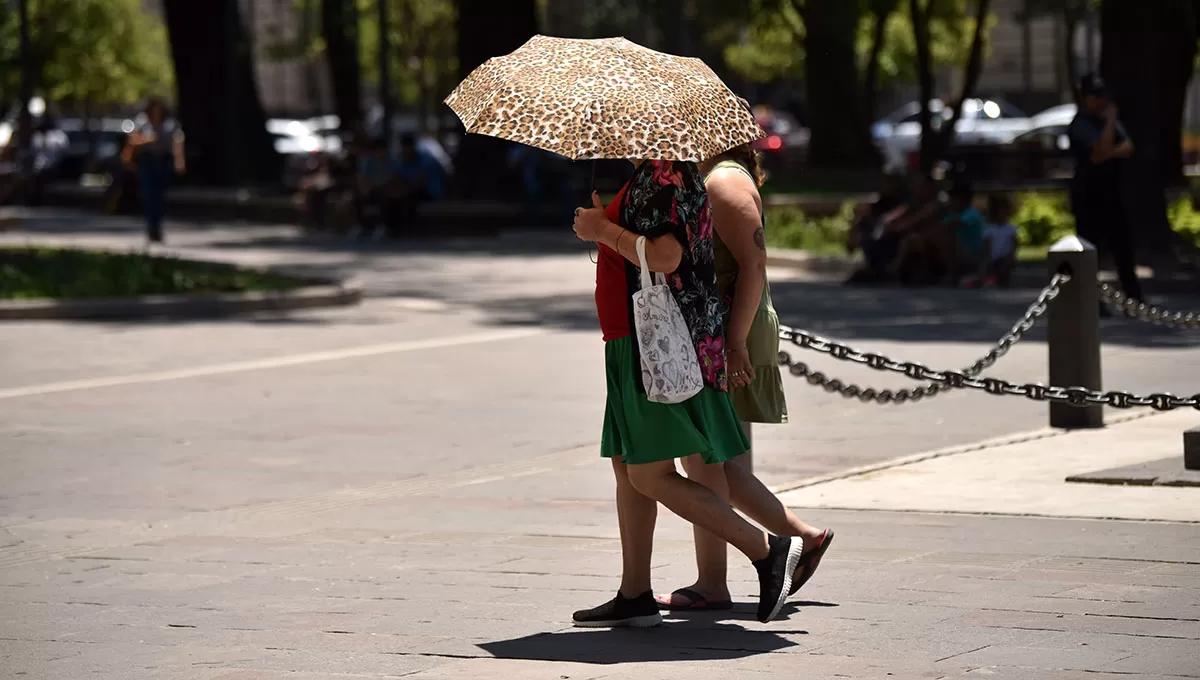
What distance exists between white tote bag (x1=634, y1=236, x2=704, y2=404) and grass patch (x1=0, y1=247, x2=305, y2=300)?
1315 cm

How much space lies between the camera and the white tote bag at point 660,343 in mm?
6180

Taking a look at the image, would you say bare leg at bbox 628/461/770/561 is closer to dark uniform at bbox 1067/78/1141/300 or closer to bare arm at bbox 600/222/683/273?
bare arm at bbox 600/222/683/273

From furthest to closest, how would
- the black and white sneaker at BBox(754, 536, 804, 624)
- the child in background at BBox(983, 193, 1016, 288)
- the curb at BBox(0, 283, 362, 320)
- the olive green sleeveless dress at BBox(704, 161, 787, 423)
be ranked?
the child in background at BBox(983, 193, 1016, 288) < the curb at BBox(0, 283, 362, 320) < the olive green sleeveless dress at BBox(704, 161, 787, 423) < the black and white sneaker at BBox(754, 536, 804, 624)

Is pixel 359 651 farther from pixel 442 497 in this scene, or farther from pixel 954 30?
pixel 954 30

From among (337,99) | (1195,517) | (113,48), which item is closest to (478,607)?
(1195,517)

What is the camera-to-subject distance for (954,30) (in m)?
48.7

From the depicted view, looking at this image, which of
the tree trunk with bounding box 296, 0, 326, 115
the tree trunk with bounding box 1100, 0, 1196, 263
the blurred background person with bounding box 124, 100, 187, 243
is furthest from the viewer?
the tree trunk with bounding box 296, 0, 326, 115

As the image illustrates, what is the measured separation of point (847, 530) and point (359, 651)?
2513 millimetres

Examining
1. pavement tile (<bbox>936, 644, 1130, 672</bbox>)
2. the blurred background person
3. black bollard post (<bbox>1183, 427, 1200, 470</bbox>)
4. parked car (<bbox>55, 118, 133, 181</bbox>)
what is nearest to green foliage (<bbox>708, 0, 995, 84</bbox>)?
parked car (<bbox>55, 118, 133, 181</bbox>)

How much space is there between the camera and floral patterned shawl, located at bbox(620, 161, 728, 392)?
6.24 meters

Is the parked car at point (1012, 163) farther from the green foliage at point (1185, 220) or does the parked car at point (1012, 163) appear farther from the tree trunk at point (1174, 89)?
the green foliage at point (1185, 220)

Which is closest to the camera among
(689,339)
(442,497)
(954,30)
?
(689,339)

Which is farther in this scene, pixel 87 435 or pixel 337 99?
pixel 337 99

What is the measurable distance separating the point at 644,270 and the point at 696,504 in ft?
2.48
